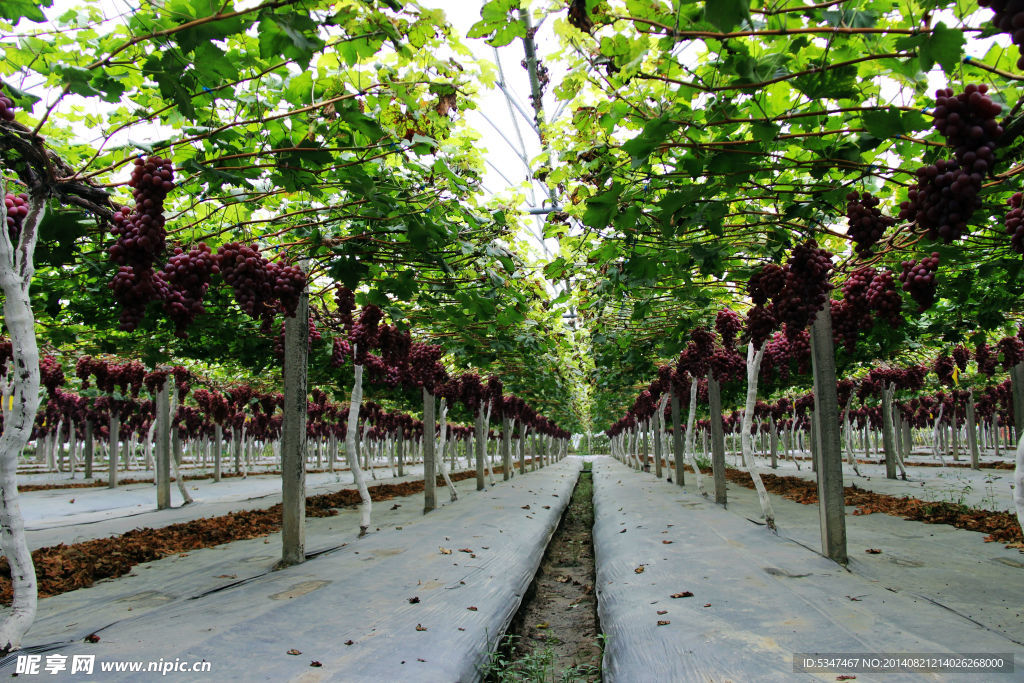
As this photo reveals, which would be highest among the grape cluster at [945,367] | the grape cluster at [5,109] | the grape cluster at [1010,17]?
the grape cluster at [5,109]

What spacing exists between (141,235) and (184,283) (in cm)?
58

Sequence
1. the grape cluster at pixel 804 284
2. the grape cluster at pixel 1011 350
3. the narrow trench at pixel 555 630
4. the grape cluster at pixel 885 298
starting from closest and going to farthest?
1. the grape cluster at pixel 885 298
2. the narrow trench at pixel 555 630
3. the grape cluster at pixel 804 284
4. the grape cluster at pixel 1011 350

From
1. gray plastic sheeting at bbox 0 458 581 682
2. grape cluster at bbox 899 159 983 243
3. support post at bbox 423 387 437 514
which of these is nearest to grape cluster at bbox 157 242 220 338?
Result: gray plastic sheeting at bbox 0 458 581 682

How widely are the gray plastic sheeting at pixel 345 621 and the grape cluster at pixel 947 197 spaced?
3834 mm

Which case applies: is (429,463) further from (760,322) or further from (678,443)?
(678,443)

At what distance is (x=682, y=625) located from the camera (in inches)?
174

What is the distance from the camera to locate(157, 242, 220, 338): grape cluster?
353cm

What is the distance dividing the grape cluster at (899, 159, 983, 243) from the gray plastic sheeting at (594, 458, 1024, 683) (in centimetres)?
272

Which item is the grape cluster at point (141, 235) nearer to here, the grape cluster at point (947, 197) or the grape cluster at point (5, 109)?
the grape cluster at point (5, 109)

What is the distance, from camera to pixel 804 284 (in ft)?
14.9

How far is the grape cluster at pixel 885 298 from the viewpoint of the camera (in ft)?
13.3

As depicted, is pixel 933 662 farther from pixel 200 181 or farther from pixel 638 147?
pixel 200 181

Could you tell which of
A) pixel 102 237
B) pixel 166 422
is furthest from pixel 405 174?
pixel 166 422

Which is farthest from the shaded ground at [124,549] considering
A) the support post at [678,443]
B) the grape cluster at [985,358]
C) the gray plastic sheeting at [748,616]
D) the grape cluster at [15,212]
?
the grape cluster at [985,358]
